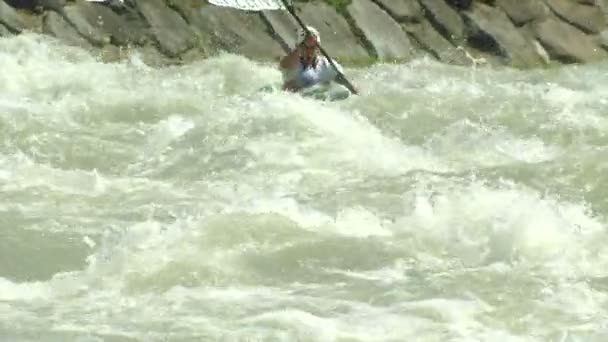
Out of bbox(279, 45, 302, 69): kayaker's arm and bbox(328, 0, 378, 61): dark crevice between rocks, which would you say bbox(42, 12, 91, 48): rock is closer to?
bbox(279, 45, 302, 69): kayaker's arm

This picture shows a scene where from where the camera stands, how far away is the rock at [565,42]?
14352 millimetres

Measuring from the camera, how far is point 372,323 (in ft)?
18.7

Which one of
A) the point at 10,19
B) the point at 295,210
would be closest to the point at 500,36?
the point at 10,19

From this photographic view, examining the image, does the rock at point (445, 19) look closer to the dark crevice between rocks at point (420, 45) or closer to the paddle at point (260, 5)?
the dark crevice between rocks at point (420, 45)

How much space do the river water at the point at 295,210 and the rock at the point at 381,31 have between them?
174cm

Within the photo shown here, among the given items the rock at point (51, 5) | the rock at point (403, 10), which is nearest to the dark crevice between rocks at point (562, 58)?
the rock at point (403, 10)

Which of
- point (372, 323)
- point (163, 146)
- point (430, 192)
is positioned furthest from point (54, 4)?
point (372, 323)

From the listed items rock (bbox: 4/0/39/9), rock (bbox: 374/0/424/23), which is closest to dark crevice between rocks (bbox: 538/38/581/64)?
rock (bbox: 374/0/424/23)

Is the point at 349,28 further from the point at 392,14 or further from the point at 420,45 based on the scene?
the point at 420,45

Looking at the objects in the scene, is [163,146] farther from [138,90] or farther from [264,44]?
[264,44]

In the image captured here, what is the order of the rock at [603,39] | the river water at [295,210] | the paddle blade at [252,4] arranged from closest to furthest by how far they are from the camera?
the river water at [295,210] < the paddle blade at [252,4] < the rock at [603,39]

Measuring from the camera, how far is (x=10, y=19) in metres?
13.0

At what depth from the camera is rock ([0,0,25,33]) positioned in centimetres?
1287

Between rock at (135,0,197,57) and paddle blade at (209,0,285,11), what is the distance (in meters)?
0.94
